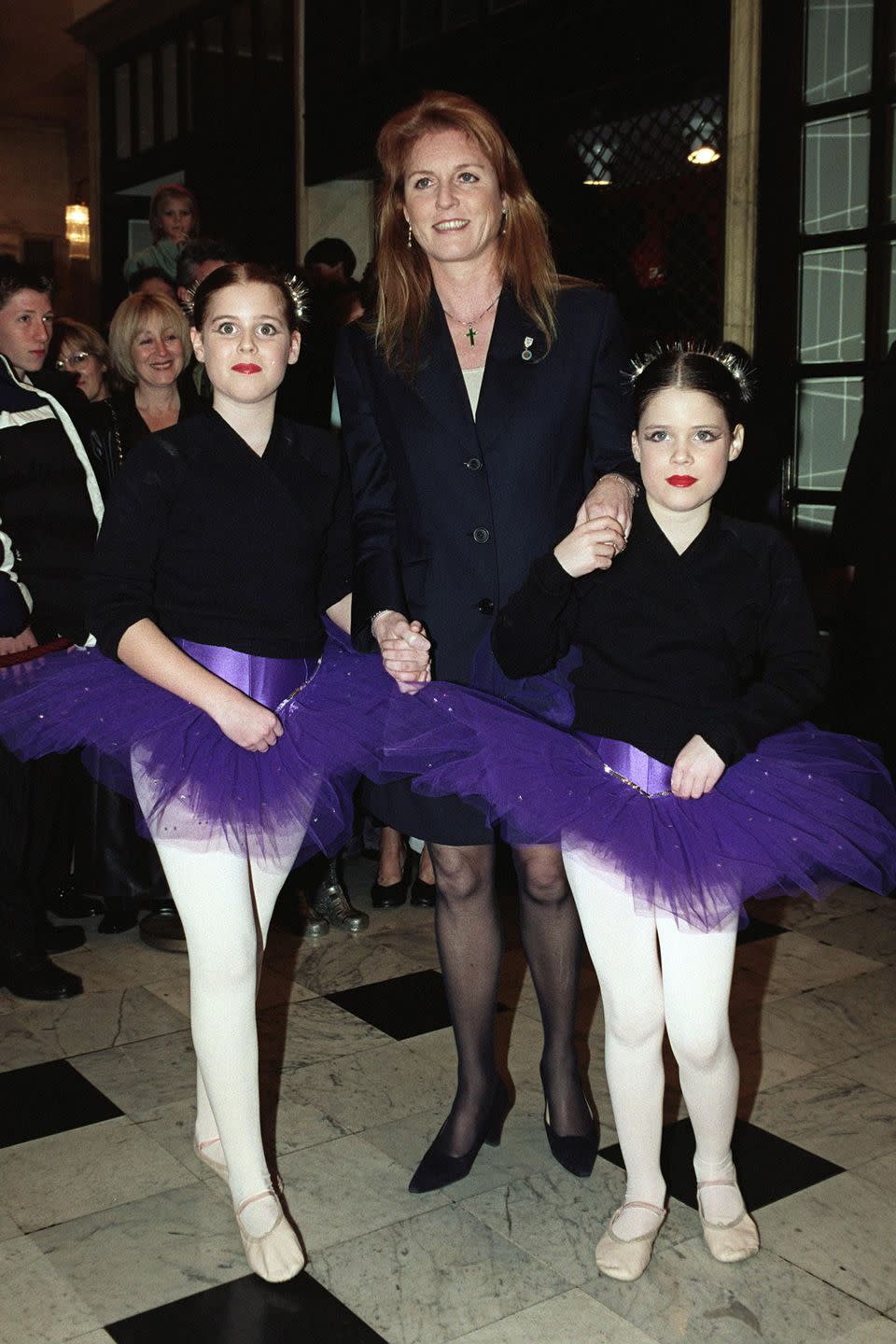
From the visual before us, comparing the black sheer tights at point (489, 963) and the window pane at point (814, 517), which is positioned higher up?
the window pane at point (814, 517)

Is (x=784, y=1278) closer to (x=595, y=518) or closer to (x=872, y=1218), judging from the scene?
(x=872, y=1218)

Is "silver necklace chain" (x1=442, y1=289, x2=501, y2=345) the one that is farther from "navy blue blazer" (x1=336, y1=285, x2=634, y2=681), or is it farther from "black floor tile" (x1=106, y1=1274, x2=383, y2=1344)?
"black floor tile" (x1=106, y1=1274, x2=383, y2=1344)

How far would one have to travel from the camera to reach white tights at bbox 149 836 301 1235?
1988 millimetres

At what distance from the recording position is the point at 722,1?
173 inches

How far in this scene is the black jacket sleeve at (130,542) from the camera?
2.01 meters

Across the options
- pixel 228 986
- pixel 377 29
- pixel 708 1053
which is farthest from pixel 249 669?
pixel 377 29

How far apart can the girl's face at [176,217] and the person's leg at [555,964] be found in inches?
→ 150

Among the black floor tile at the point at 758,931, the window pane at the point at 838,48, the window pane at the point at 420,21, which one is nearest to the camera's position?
the black floor tile at the point at 758,931

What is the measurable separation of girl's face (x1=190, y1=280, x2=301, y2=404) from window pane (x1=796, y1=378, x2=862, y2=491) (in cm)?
282

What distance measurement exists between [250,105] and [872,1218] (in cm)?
631

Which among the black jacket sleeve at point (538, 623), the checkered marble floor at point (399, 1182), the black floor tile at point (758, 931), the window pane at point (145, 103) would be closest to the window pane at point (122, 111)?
the window pane at point (145, 103)

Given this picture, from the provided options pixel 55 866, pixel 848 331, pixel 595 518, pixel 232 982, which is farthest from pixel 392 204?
pixel 848 331

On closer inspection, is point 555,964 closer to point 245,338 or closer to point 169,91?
point 245,338

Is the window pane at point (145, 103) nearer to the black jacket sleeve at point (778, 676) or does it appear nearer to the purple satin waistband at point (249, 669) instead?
the purple satin waistband at point (249, 669)
